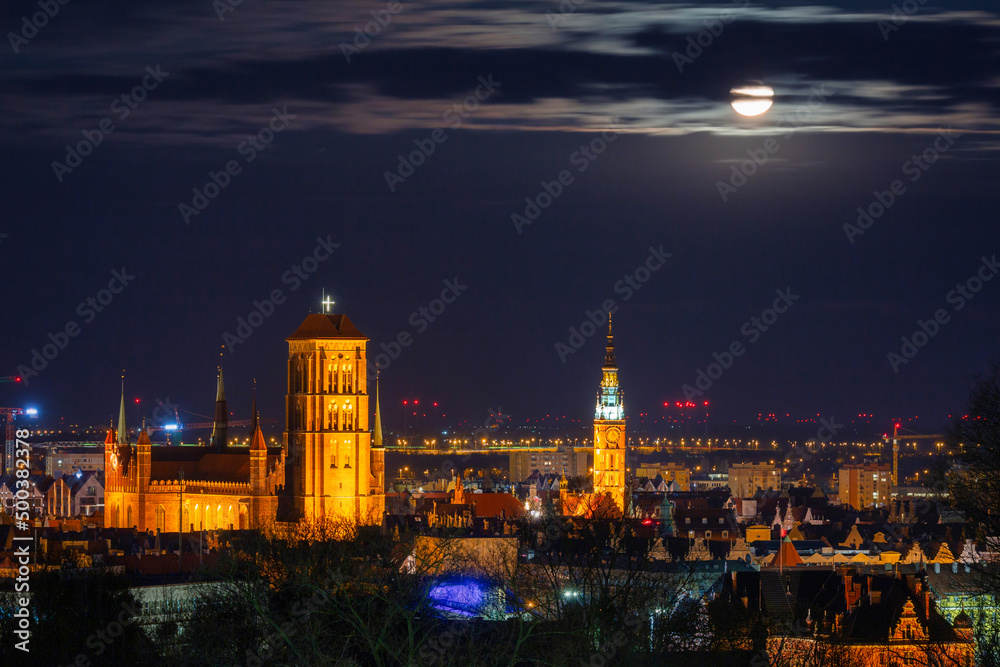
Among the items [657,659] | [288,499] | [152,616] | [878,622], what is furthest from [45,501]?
[657,659]

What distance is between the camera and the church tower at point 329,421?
10362 cm

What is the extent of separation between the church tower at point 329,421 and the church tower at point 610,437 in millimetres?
18925

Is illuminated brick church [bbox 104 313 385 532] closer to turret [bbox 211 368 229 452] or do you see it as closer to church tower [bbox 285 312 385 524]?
church tower [bbox 285 312 385 524]

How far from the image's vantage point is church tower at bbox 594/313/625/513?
120750mm

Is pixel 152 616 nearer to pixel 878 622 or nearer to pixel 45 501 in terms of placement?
pixel 878 622

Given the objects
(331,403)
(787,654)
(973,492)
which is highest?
(331,403)

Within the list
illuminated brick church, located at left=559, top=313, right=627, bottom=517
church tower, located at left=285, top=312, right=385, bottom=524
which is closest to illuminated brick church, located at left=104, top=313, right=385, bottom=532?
church tower, located at left=285, top=312, right=385, bottom=524

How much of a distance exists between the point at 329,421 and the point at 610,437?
25.4 meters

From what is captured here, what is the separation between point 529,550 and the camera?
235 feet

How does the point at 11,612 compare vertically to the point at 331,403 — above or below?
below

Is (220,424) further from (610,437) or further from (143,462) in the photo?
(610,437)

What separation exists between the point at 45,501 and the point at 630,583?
10379 centimetres

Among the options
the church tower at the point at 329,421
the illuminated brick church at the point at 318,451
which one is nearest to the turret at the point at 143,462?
the illuminated brick church at the point at 318,451

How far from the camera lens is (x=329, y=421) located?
104188mm
